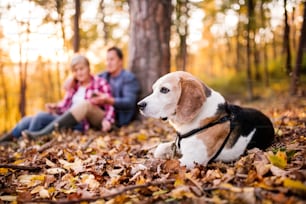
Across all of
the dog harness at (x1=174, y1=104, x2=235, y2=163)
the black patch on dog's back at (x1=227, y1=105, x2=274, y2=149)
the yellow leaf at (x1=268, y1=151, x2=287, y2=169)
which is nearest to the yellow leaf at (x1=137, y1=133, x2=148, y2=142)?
the dog harness at (x1=174, y1=104, x2=235, y2=163)

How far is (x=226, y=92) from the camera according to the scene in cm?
1205

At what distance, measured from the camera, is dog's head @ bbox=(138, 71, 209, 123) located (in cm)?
381

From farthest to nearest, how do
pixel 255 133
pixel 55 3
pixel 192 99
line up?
1. pixel 55 3
2. pixel 255 133
3. pixel 192 99

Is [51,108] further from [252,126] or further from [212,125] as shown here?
[252,126]

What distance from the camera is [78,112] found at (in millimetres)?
6723

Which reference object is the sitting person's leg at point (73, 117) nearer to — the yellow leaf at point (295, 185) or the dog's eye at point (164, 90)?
the dog's eye at point (164, 90)

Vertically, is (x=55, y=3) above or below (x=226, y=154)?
above

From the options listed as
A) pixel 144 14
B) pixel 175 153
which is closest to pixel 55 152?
pixel 175 153

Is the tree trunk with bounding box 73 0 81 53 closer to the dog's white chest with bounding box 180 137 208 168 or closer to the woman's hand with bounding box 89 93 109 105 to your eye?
the woman's hand with bounding box 89 93 109 105

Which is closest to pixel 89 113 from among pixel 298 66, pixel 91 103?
pixel 91 103

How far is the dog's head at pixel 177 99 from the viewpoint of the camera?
12.5 feet

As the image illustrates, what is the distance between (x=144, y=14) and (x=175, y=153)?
3963 millimetres

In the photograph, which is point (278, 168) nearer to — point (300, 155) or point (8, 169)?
point (300, 155)

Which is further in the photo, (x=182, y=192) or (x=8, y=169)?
(x=8, y=169)
